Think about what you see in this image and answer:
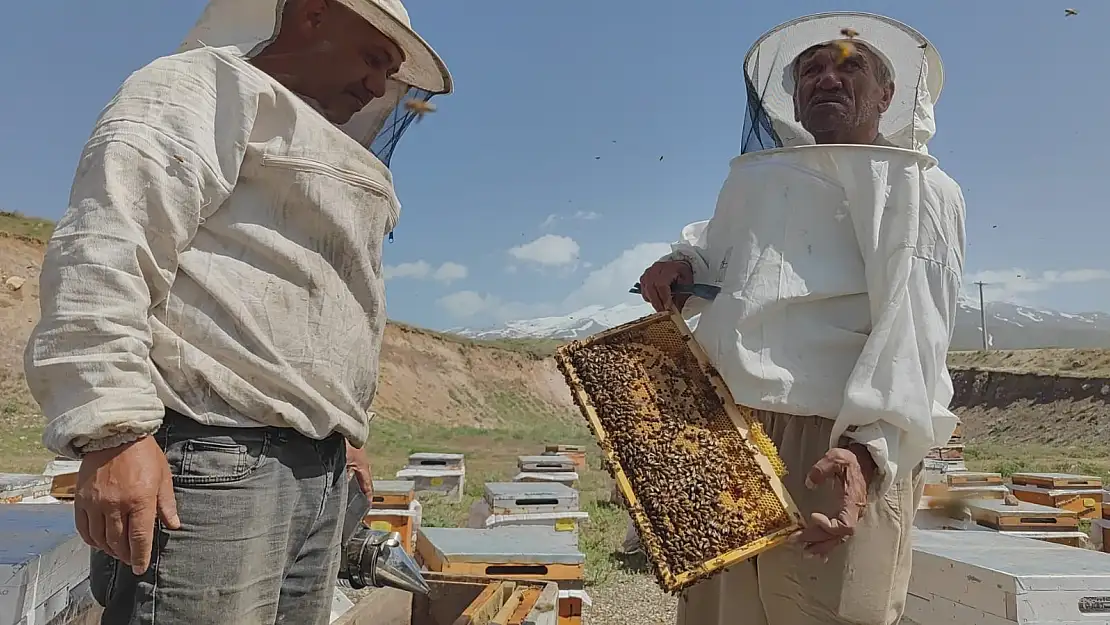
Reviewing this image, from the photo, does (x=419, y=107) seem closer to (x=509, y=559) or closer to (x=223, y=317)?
(x=223, y=317)

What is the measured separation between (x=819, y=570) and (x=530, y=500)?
3796 millimetres

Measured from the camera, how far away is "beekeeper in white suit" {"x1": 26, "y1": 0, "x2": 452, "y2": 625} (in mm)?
1196

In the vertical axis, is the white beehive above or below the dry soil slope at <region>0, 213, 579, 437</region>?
below

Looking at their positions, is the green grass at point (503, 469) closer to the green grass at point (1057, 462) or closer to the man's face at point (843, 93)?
the man's face at point (843, 93)

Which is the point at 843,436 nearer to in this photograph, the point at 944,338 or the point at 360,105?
the point at 944,338

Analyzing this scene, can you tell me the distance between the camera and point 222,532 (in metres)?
1.34

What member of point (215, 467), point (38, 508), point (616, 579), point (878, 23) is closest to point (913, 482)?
point (878, 23)

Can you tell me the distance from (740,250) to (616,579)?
14.0ft

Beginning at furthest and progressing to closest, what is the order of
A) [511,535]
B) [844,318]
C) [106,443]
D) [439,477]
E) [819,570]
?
[439,477]
[511,535]
[844,318]
[819,570]
[106,443]

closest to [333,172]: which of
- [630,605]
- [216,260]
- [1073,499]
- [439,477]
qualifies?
[216,260]

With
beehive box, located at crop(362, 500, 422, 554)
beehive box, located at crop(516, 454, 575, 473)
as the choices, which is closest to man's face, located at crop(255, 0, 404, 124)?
beehive box, located at crop(362, 500, 422, 554)

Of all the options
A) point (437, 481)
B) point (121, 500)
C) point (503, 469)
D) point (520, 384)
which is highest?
point (520, 384)

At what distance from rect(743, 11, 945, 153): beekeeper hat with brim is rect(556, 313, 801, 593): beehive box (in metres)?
0.70

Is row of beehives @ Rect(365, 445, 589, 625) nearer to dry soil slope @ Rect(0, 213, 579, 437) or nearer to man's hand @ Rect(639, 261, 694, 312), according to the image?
man's hand @ Rect(639, 261, 694, 312)
